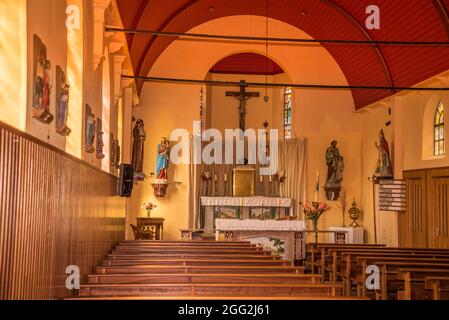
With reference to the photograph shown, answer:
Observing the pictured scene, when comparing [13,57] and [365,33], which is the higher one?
[365,33]

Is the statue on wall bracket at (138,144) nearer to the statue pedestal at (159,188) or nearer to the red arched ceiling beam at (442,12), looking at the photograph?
the statue pedestal at (159,188)

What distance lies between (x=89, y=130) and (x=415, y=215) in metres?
10.4

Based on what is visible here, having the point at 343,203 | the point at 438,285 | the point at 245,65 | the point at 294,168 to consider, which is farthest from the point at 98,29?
the point at 245,65

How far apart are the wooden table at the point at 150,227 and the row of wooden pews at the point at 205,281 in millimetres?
9531

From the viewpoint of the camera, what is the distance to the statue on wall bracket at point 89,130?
8820 millimetres

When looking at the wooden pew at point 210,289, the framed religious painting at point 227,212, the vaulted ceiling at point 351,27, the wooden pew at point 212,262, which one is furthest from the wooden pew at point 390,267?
the framed religious painting at point 227,212

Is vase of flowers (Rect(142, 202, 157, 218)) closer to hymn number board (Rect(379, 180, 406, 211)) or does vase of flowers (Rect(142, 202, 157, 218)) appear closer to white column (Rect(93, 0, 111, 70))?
hymn number board (Rect(379, 180, 406, 211))

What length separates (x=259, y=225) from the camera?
1553cm

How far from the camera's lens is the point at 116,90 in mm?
13023

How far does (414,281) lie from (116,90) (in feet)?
25.6

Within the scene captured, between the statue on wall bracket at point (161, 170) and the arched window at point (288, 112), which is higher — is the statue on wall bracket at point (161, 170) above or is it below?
below

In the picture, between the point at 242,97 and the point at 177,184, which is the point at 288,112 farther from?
the point at 177,184

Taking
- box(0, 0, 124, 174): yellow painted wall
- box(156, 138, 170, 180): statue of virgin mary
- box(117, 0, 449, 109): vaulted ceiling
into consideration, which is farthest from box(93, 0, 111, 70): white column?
box(156, 138, 170, 180): statue of virgin mary
